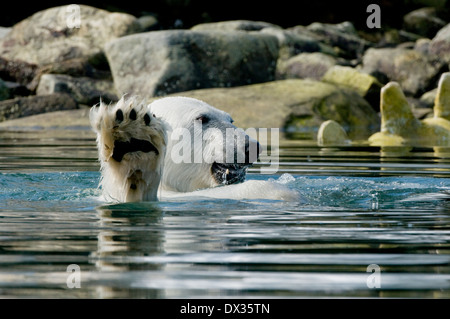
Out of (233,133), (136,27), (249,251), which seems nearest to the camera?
(249,251)

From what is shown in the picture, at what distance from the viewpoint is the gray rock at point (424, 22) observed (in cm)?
3180

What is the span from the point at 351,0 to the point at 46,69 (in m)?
17.1

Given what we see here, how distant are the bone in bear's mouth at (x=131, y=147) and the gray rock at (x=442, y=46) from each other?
69.8ft

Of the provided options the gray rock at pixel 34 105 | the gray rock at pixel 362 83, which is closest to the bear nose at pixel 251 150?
the gray rock at pixel 34 105

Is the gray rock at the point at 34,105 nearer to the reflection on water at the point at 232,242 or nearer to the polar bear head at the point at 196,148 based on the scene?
the reflection on water at the point at 232,242

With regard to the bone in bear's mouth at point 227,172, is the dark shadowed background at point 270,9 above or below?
above

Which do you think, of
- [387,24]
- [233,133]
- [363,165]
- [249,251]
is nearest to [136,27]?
[387,24]

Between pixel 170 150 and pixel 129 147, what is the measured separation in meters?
0.84

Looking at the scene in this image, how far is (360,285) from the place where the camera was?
9.36 feet

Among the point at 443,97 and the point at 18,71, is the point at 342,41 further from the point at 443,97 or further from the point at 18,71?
the point at 443,97

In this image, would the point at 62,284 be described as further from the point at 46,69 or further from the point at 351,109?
the point at 46,69

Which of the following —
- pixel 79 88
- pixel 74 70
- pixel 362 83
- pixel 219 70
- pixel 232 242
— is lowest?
pixel 232 242

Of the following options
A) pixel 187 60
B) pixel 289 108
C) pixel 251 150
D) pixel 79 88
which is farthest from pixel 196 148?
pixel 79 88

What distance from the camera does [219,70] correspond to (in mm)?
20672
